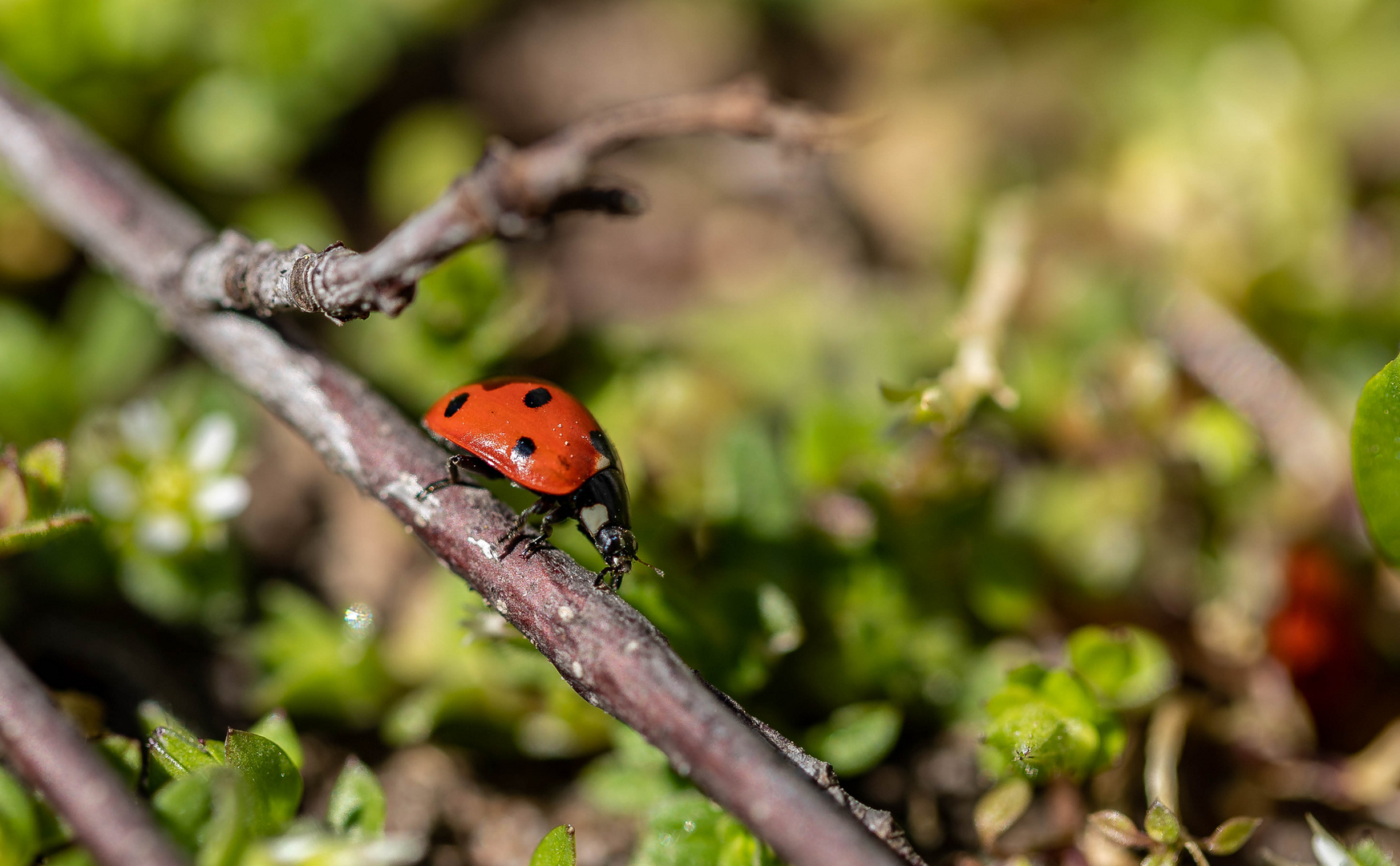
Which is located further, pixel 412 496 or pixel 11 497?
pixel 11 497

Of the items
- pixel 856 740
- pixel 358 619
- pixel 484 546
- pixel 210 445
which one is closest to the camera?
pixel 484 546

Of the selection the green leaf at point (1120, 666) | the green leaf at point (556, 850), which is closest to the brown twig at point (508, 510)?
the green leaf at point (556, 850)

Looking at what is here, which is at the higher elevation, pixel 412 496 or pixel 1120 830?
pixel 412 496

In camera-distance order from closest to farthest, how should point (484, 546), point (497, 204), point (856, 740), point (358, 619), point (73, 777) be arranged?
point (73, 777)
point (497, 204)
point (484, 546)
point (856, 740)
point (358, 619)

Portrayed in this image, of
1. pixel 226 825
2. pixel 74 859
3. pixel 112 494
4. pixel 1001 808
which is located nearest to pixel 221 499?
pixel 112 494

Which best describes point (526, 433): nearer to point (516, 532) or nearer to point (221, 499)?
point (516, 532)

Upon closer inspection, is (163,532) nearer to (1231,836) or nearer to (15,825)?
(15,825)

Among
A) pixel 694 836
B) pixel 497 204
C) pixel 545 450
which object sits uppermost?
pixel 497 204

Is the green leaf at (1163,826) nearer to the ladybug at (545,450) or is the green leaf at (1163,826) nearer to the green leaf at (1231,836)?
the green leaf at (1231,836)
